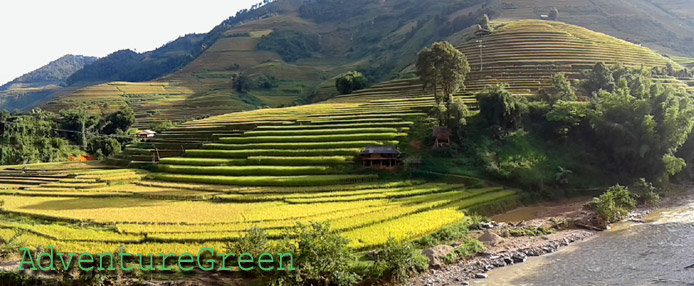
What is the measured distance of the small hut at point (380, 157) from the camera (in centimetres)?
3703

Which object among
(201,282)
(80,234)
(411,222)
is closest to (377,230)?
(411,222)

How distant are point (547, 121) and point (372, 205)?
954 inches

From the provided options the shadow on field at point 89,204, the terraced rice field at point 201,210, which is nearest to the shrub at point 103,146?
the terraced rice field at point 201,210

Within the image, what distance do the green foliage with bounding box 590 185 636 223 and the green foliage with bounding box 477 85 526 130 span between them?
11765mm

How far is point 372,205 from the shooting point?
2905 centimetres

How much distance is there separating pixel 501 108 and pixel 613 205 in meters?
14.4

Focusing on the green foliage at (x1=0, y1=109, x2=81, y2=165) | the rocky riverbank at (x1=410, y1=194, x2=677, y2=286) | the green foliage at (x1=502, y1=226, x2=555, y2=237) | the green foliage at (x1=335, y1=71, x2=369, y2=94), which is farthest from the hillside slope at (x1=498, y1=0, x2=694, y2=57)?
the green foliage at (x1=0, y1=109, x2=81, y2=165)

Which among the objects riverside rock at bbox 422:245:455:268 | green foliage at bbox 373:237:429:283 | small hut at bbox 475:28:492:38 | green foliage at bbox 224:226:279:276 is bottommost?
riverside rock at bbox 422:245:455:268

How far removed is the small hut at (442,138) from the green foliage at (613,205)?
13.4m

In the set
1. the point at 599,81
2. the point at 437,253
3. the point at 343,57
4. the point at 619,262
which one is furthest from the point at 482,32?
the point at 343,57

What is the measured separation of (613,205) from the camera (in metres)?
29.5

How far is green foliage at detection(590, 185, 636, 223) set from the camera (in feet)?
95.3

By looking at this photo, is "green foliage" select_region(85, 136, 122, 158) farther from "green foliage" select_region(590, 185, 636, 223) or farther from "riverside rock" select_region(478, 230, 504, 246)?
"green foliage" select_region(590, 185, 636, 223)

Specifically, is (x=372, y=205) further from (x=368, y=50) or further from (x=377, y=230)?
(x=368, y=50)
